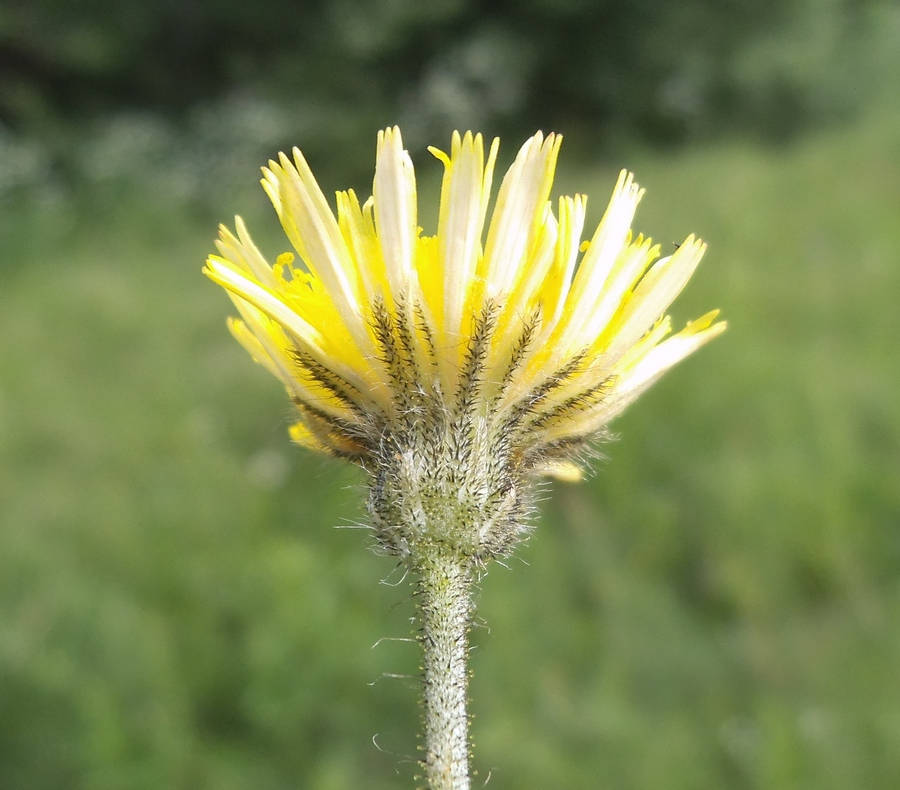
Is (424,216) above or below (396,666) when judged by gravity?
above

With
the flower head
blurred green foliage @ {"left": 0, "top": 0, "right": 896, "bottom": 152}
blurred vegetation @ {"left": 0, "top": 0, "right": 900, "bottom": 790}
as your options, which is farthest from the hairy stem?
blurred green foliage @ {"left": 0, "top": 0, "right": 896, "bottom": 152}

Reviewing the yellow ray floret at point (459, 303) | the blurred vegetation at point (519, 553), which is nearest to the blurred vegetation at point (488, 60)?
the blurred vegetation at point (519, 553)

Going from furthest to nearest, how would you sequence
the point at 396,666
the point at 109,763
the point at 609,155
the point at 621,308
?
the point at 609,155
the point at 396,666
the point at 109,763
the point at 621,308

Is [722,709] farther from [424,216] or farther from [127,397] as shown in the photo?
[424,216]

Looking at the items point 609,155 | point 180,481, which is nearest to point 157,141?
point 609,155

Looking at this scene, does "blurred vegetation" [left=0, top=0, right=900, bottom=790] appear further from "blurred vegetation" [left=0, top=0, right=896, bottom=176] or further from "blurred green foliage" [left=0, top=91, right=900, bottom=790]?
"blurred vegetation" [left=0, top=0, right=896, bottom=176]

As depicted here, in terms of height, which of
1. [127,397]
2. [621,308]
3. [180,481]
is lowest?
[621,308]

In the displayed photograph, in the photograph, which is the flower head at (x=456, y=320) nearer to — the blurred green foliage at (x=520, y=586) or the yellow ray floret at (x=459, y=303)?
the yellow ray floret at (x=459, y=303)
